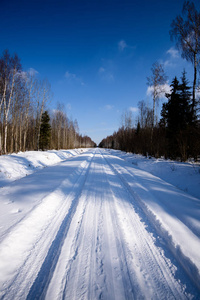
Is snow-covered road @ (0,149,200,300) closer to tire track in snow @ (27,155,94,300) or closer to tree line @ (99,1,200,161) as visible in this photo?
tire track in snow @ (27,155,94,300)

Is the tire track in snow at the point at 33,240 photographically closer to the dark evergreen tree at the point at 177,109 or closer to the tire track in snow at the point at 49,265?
the tire track in snow at the point at 49,265

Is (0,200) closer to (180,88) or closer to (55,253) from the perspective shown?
(55,253)

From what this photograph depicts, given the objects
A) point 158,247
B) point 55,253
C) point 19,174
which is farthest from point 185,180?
point 19,174

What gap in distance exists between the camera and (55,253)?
1749 millimetres

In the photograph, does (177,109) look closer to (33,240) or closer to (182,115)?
(182,115)

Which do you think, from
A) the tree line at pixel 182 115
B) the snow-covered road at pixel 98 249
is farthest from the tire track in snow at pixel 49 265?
the tree line at pixel 182 115

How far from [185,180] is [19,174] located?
905 centimetres

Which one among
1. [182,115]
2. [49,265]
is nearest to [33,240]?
[49,265]

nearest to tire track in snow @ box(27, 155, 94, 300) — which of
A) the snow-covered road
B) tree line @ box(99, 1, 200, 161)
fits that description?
the snow-covered road

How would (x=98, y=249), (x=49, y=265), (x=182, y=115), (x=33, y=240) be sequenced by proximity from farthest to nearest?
1. (x=182, y=115)
2. (x=33, y=240)
3. (x=98, y=249)
4. (x=49, y=265)

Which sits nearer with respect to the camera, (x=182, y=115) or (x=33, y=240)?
(x=33, y=240)

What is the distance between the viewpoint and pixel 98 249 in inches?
72.1

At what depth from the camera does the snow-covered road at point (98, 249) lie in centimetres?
133

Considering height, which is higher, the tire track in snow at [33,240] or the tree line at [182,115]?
the tree line at [182,115]
